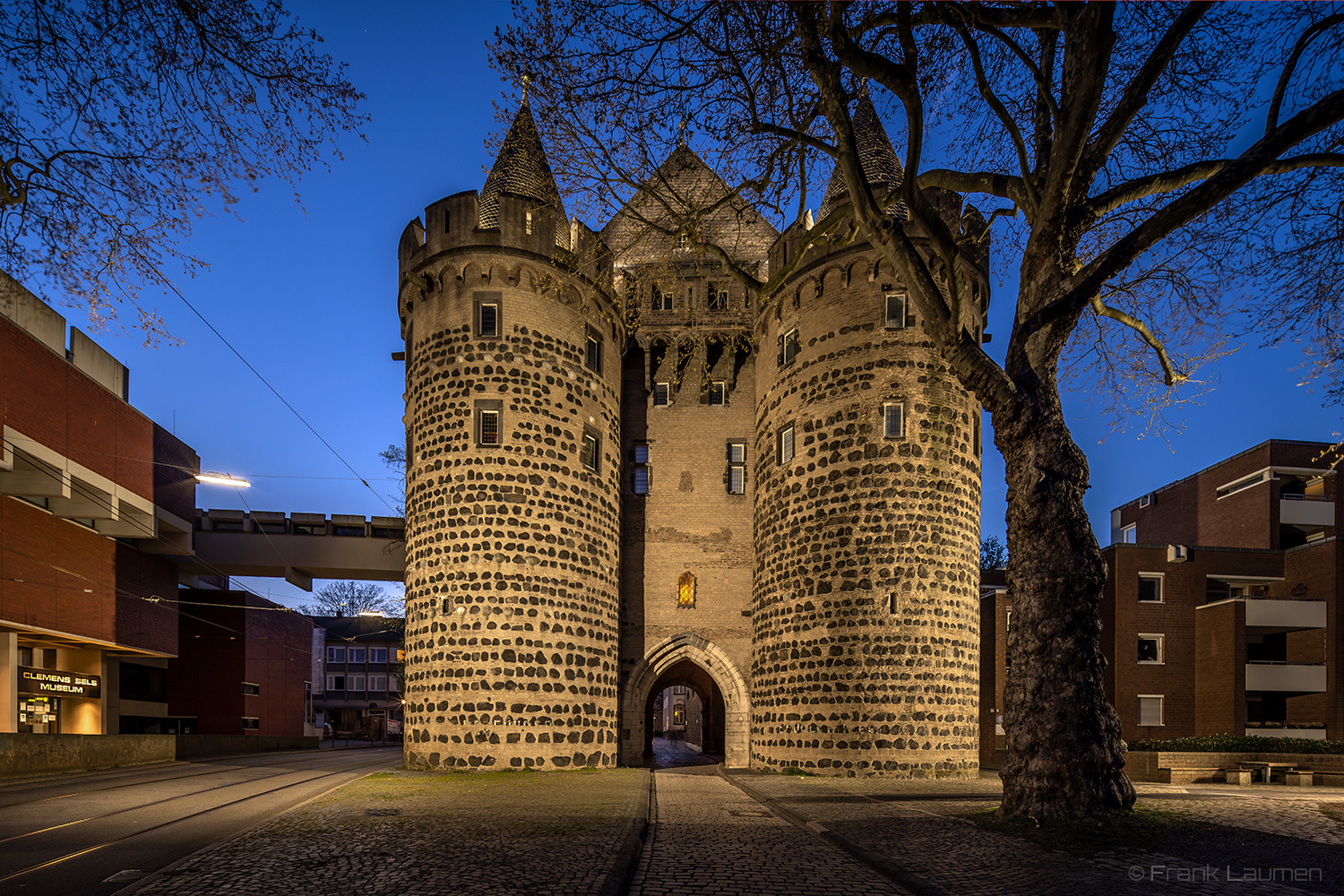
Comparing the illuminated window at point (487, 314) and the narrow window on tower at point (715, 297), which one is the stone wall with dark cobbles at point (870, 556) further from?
the illuminated window at point (487, 314)

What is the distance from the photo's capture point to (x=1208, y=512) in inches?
1527

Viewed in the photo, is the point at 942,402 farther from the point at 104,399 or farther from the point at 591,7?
the point at 104,399

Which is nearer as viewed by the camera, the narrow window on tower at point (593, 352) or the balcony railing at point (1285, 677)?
the narrow window on tower at point (593, 352)

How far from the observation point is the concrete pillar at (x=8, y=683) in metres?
23.2

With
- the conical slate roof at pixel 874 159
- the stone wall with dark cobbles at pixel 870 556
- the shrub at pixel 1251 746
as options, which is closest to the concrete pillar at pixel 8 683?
the stone wall with dark cobbles at pixel 870 556

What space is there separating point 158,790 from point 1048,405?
15.8 metres

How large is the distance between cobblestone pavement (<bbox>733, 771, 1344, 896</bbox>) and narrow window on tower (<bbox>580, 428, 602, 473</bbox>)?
10425 mm

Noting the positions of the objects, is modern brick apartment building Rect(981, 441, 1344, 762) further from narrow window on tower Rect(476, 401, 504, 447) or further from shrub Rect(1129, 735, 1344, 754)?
narrow window on tower Rect(476, 401, 504, 447)

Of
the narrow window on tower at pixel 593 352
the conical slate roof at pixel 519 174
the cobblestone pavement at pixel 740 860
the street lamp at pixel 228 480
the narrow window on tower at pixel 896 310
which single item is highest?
the conical slate roof at pixel 519 174

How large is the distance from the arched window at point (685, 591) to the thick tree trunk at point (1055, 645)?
14.1 metres

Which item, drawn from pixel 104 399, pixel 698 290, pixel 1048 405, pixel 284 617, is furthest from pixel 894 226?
pixel 284 617

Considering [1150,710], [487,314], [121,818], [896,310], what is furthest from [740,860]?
[1150,710]

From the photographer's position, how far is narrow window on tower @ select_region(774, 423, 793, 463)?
872 inches

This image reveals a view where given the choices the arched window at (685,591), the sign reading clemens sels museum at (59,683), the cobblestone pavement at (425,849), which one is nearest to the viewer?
the cobblestone pavement at (425,849)
